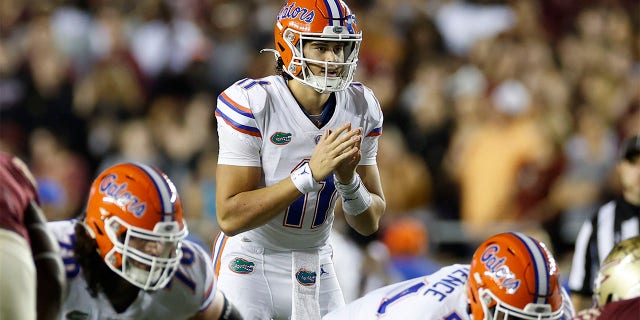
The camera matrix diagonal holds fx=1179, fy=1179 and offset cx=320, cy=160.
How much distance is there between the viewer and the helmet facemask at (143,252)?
3.96 meters

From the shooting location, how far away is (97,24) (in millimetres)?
10109

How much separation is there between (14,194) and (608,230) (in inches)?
133

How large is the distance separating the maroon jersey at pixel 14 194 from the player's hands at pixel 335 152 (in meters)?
1.08

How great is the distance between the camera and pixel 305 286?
4.68 metres

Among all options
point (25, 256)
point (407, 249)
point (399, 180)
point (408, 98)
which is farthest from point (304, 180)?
A: point (408, 98)

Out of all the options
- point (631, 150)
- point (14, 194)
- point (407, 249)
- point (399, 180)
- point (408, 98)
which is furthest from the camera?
point (408, 98)

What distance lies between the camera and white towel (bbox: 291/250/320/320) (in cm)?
464

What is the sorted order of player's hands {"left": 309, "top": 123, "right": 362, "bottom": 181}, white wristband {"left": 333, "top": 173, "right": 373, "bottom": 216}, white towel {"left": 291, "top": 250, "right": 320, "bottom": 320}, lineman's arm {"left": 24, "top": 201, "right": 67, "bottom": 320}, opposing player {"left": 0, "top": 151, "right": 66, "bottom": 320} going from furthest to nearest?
white towel {"left": 291, "top": 250, "right": 320, "bottom": 320}, white wristband {"left": 333, "top": 173, "right": 373, "bottom": 216}, player's hands {"left": 309, "top": 123, "right": 362, "bottom": 181}, lineman's arm {"left": 24, "top": 201, "right": 67, "bottom": 320}, opposing player {"left": 0, "top": 151, "right": 66, "bottom": 320}

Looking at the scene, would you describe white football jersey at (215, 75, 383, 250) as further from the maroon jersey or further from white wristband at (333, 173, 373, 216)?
the maroon jersey

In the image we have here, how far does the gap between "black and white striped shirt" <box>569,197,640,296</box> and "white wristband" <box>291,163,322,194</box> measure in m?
2.07

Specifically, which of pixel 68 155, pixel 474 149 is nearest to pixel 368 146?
pixel 474 149

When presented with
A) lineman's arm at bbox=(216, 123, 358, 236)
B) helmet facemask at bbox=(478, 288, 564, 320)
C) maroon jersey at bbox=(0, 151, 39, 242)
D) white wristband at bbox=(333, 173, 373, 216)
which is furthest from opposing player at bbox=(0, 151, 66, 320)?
helmet facemask at bbox=(478, 288, 564, 320)

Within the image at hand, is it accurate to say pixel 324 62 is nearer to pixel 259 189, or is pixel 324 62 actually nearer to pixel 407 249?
pixel 259 189

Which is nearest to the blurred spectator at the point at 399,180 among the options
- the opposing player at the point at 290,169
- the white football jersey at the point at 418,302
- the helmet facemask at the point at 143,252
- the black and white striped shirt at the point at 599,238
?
the black and white striped shirt at the point at 599,238
